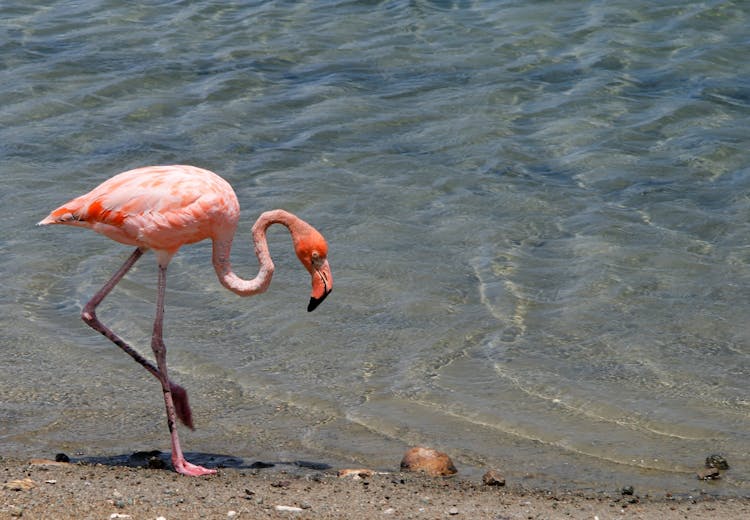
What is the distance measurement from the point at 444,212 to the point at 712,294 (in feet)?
7.51

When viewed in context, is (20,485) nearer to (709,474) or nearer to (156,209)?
(156,209)

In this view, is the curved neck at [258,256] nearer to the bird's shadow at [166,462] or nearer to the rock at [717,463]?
the bird's shadow at [166,462]

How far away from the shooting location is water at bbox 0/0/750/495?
6.29m

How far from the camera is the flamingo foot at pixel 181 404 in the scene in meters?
6.04

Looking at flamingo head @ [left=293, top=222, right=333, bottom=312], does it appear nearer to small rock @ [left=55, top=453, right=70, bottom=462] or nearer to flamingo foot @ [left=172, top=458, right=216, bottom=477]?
flamingo foot @ [left=172, top=458, right=216, bottom=477]

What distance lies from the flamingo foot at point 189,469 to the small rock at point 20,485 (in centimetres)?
74

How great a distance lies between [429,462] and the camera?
5.64 meters

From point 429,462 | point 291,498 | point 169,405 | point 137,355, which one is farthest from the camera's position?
point 137,355

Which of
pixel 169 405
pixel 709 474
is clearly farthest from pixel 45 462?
pixel 709 474

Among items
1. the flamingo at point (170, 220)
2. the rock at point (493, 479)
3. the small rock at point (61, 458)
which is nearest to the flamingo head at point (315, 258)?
the flamingo at point (170, 220)

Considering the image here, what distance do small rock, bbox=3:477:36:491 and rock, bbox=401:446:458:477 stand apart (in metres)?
1.72

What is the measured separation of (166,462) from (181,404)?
1.10 ft

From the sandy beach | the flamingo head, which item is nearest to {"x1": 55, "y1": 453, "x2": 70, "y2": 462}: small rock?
the sandy beach

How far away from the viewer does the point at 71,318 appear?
7.54m
